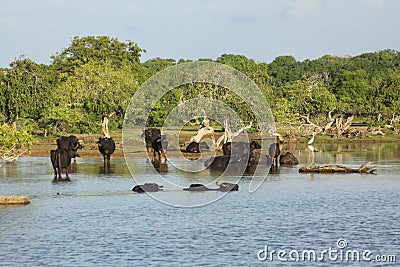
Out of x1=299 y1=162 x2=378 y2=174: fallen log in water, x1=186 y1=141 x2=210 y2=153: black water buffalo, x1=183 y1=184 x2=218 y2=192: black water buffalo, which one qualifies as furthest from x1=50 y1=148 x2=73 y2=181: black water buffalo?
x1=186 y1=141 x2=210 y2=153: black water buffalo

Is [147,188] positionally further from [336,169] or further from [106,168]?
[336,169]

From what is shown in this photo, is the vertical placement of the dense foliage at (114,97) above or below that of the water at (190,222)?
above

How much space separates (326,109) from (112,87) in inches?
620

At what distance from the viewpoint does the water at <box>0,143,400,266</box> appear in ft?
47.3

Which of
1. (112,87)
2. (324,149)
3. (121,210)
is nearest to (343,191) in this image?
(121,210)

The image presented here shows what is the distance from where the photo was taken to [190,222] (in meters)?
18.0

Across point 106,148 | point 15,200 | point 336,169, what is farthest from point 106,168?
point 15,200

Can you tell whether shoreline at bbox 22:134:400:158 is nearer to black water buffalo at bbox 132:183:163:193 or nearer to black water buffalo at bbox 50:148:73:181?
black water buffalo at bbox 50:148:73:181

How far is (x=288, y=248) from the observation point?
15.0 m

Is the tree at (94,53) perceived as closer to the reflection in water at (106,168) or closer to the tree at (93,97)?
the tree at (93,97)

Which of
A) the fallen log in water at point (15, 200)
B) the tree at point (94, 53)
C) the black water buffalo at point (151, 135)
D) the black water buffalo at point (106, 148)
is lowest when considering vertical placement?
the fallen log in water at point (15, 200)

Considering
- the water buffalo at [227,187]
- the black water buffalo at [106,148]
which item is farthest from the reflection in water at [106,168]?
the water buffalo at [227,187]

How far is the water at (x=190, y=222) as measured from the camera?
568 inches

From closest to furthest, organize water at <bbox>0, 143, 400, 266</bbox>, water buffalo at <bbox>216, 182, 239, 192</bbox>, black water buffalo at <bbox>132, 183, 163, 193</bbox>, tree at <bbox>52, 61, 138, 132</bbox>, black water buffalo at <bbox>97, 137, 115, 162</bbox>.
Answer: water at <bbox>0, 143, 400, 266</bbox> → black water buffalo at <bbox>132, 183, 163, 193</bbox> → water buffalo at <bbox>216, 182, 239, 192</bbox> → black water buffalo at <bbox>97, 137, 115, 162</bbox> → tree at <bbox>52, 61, 138, 132</bbox>
